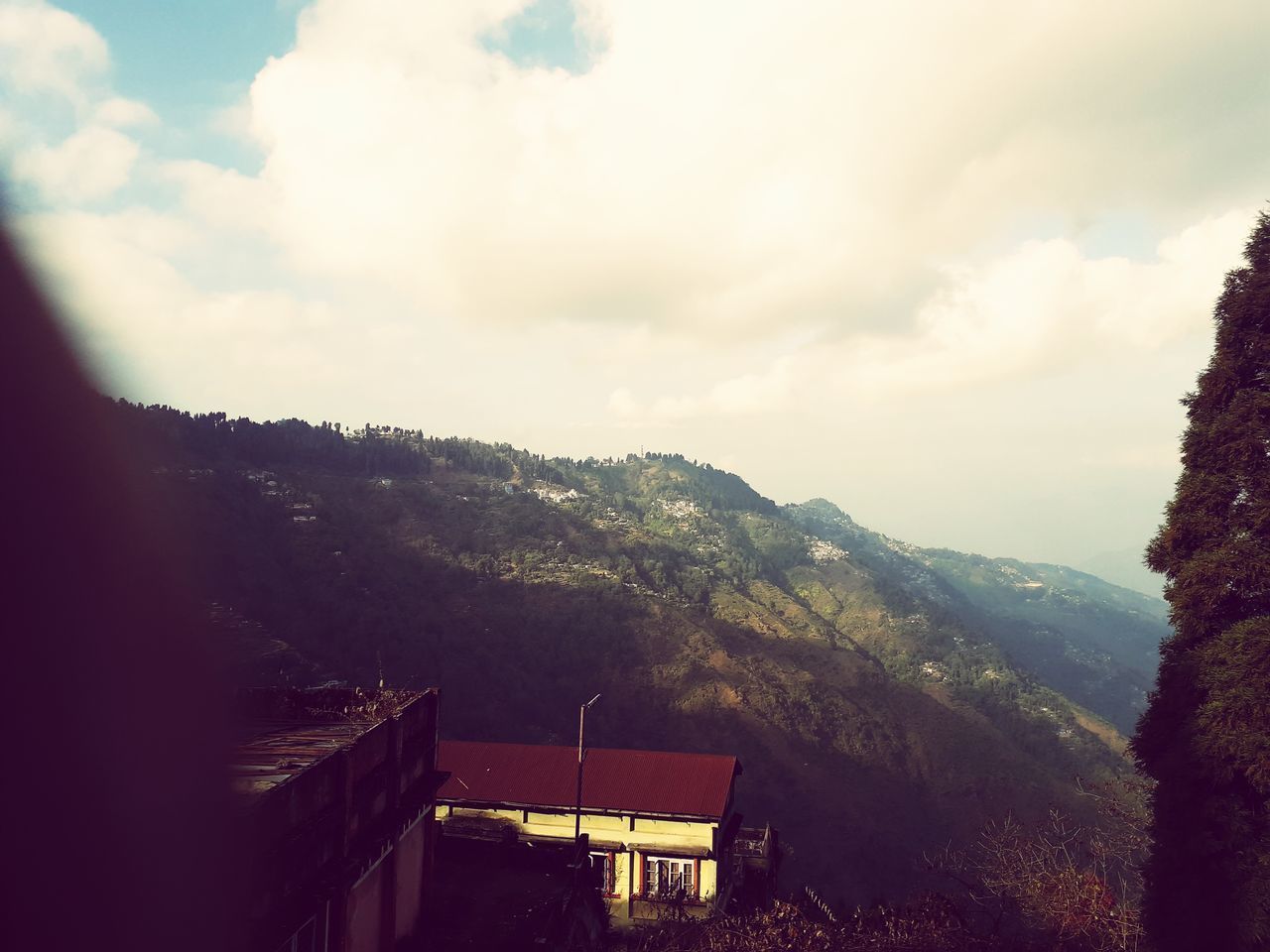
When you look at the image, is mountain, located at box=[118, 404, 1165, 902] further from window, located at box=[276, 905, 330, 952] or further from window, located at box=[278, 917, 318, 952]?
window, located at box=[278, 917, 318, 952]

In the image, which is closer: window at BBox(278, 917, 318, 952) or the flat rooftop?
window at BBox(278, 917, 318, 952)

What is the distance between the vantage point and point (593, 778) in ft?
94.1

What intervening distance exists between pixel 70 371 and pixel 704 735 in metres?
74.9

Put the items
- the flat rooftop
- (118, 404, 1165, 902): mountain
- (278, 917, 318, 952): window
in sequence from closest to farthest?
(278, 917, 318, 952): window → the flat rooftop → (118, 404, 1165, 902): mountain

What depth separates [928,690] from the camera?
118438 mm

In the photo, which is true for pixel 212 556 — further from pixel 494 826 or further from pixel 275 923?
pixel 275 923

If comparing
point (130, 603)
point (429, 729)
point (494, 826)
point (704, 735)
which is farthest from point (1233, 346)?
point (704, 735)

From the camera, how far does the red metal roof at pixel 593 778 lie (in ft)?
89.4

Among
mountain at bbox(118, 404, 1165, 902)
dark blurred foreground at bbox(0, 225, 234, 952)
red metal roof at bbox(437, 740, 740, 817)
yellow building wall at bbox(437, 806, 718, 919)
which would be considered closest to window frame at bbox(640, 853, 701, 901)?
yellow building wall at bbox(437, 806, 718, 919)

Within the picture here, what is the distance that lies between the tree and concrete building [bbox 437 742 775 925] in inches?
619

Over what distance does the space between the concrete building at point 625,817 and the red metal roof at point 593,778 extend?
0.13ft

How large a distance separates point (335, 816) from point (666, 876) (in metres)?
18.8

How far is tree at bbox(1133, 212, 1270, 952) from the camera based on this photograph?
13.0m

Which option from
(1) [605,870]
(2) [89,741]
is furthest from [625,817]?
(2) [89,741]
